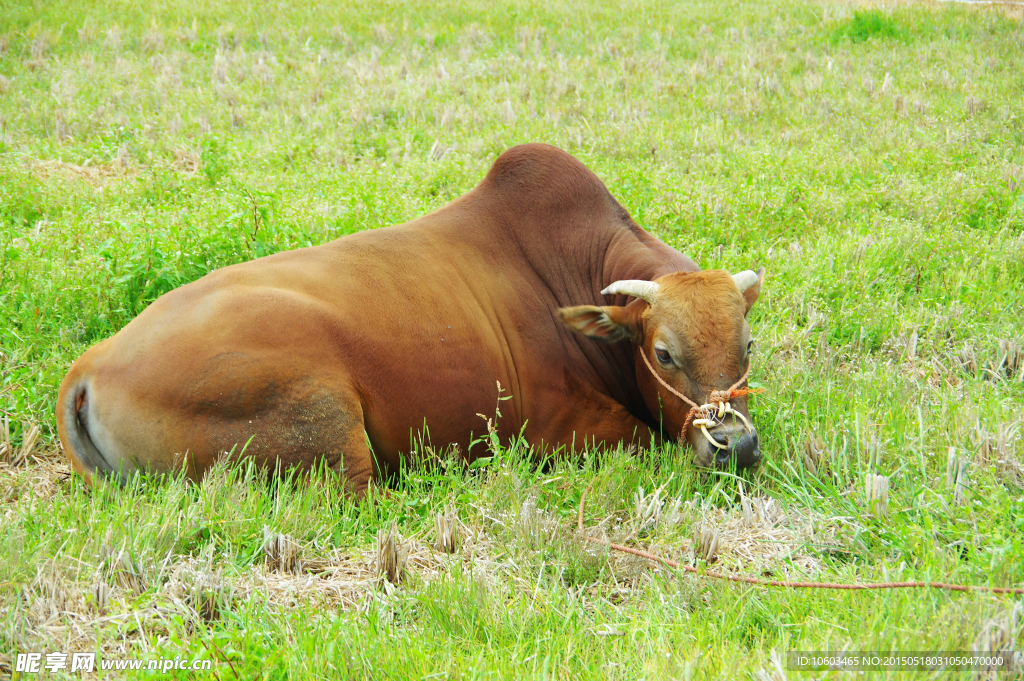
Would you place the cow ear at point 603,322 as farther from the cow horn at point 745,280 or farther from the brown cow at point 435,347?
the cow horn at point 745,280

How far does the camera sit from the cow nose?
4.05 meters

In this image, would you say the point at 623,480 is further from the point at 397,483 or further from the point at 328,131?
the point at 328,131

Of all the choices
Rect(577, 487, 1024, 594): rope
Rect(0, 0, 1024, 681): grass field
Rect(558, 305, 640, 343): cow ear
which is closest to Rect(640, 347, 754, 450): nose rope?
Rect(0, 0, 1024, 681): grass field

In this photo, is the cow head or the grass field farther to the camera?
the cow head

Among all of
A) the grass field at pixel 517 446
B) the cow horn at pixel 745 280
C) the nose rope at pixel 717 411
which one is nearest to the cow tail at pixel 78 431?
the grass field at pixel 517 446

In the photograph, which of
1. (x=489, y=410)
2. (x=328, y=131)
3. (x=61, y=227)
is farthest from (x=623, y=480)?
(x=328, y=131)

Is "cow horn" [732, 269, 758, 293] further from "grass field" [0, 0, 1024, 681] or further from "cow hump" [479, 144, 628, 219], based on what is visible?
"cow hump" [479, 144, 628, 219]

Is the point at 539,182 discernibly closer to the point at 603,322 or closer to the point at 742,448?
the point at 603,322

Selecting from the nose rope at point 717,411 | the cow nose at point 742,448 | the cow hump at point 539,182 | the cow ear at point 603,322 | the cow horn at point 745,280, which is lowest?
the cow nose at point 742,448

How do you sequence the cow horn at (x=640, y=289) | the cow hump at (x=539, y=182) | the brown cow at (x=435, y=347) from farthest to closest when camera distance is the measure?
the cow hump at (x=539, y=182) < the cow horn at (x=640, y=289) < the brown cow at (x=435, y=347)

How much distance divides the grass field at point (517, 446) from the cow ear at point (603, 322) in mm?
738

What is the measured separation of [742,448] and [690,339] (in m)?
0.62

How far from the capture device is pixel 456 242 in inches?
195

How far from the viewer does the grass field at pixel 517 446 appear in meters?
2.81
